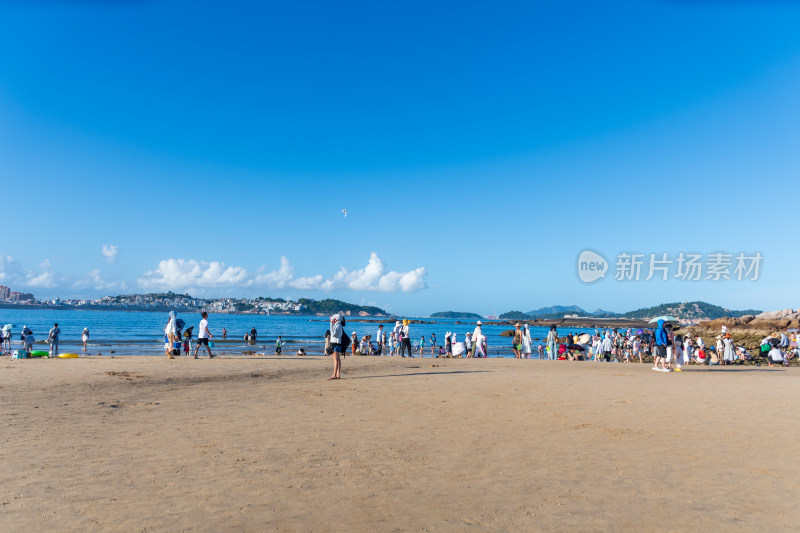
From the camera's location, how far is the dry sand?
4566mm

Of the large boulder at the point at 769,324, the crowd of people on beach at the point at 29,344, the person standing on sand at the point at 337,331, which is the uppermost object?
the person standing on sand at the point at 337,331

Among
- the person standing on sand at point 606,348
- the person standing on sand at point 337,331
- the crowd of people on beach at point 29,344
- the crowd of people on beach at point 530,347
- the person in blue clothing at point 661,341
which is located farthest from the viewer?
the person standing on sand at point 606,348

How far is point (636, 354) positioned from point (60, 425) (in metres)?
32.2

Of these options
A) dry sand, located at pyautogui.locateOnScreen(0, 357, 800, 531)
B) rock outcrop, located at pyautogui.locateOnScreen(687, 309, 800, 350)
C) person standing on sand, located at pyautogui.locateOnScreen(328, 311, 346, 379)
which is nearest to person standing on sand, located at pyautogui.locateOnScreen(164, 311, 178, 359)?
dry sand, located at pyautogui.locateOnScreen(0, 357, 800, 531)

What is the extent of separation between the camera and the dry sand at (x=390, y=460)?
4.57 meters

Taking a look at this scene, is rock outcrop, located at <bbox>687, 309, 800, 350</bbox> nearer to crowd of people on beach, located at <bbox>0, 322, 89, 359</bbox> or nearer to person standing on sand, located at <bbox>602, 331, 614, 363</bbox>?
person standing on sand, located at <bbox>602, 331, 614, 363</bbox>

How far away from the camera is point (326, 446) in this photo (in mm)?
7035

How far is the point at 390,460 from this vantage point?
6.39 meters

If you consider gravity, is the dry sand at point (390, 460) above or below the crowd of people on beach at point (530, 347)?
above

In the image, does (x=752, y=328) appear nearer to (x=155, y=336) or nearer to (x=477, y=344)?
(x=477, y=344)

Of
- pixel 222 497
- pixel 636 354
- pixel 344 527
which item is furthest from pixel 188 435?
pixel 636 354

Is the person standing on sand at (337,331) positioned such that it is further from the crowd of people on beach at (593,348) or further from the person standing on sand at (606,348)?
the person standing on sand at (606,348)

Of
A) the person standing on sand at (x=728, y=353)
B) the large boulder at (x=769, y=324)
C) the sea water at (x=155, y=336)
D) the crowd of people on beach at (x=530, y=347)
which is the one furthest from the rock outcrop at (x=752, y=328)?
the person standing on sand at (x=728, y=353)

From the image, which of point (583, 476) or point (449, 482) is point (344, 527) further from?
point (583, 476)
